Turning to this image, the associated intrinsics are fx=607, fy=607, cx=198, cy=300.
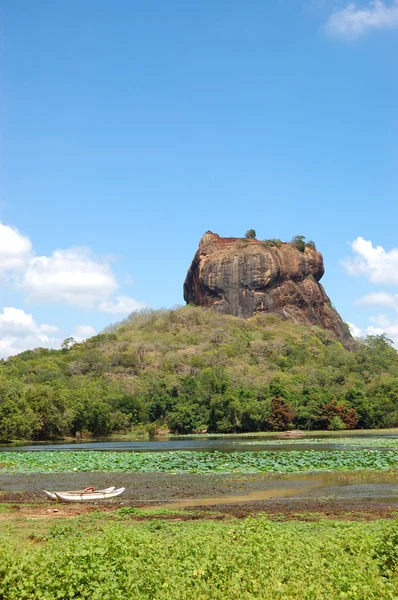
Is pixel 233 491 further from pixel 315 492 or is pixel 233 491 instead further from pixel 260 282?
pixel 260 282

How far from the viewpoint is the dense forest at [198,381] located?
87.1 meters

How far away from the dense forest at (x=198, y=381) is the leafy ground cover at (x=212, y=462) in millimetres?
34009

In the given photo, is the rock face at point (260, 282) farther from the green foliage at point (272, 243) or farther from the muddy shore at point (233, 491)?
the muddy shore at point (233, 491)

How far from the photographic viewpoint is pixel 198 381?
108 metres

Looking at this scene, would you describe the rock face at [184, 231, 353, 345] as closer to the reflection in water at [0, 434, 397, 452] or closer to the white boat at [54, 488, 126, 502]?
the reflection in water at [0, 434, 397, 452]

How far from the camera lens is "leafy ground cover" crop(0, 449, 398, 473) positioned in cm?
3344

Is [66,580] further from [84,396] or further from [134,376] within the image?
[134,376]

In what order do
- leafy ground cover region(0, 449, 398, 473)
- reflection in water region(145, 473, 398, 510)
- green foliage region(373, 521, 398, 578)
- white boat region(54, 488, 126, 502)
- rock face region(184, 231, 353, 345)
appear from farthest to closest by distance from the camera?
rock face region(184, 231, 353, 345) < leafy ground cover region(0, 449, 398, 473) < white boat region(54, 488, 126, 502) < reflection in water region(145, 473, 398, 510) < green foliage region(373, 521, 398, 578)

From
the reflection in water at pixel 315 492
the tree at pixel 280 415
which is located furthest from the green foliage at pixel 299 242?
the reflection in water at pixel 315 492

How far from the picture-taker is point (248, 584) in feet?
31.0

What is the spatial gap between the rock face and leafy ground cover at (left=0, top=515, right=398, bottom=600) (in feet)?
490

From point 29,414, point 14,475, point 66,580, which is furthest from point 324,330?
point 66,580

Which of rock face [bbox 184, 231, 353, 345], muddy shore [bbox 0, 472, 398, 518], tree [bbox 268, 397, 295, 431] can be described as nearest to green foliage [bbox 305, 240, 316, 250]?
rock face [bbox 184, 231, 353, 345]

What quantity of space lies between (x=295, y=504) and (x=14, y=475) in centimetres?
1893
